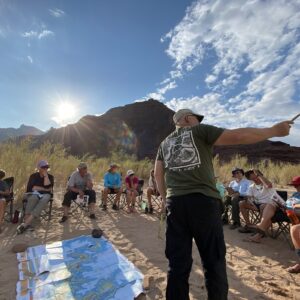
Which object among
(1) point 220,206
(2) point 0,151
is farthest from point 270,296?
(2) point 0,151

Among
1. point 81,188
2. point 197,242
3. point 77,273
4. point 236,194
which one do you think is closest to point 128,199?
point 81,188

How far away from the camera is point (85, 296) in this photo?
101 inches

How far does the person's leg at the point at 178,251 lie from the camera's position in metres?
1.86

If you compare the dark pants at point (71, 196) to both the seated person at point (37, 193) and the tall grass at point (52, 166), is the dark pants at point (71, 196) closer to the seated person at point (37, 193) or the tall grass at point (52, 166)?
the seated person at point (37, 193)

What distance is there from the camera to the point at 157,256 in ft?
11.8

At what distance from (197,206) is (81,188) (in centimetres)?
438

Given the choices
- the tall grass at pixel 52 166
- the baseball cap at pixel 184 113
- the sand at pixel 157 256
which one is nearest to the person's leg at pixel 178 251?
the baseball cap at pixel 184 113

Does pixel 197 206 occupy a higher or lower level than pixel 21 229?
higher

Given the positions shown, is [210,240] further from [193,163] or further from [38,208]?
[38,208]

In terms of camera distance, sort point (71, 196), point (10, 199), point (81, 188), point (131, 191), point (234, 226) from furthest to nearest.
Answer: point (131, 191) < point (81, 188) < point (71, 196) < point (234, 226) < point (10, 199)

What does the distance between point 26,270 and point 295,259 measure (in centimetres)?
318

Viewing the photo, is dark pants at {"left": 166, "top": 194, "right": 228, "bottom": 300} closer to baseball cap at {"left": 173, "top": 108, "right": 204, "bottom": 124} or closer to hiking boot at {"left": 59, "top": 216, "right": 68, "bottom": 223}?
baseball cap at {"left": 173, "top": 108, "right": 204, "bottom": 124}

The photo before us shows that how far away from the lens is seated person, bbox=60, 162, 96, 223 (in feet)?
18.2

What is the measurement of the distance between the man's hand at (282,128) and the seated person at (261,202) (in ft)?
8.77
